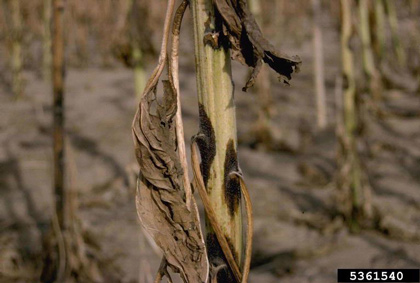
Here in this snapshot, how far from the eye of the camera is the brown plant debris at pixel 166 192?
→ 2.16ft

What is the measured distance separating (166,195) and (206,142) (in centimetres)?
8

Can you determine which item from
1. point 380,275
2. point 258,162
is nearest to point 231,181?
point 380,275

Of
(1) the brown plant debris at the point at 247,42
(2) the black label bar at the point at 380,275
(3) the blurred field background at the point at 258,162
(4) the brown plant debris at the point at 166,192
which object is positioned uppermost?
(1) the brown plant debris at the point at 247,42

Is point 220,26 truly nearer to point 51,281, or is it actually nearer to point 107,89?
point 51,281

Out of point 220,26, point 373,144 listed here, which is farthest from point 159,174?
point 373,144

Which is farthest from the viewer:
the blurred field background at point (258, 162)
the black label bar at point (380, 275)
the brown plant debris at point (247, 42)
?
the blurred field background at point (258, 162)

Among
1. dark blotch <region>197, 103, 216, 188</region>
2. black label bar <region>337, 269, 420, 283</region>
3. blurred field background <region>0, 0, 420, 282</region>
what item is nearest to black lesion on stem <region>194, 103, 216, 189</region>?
dark blotch <region>197, 103, 216, 188</region>

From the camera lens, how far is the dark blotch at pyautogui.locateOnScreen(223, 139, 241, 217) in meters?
0.65

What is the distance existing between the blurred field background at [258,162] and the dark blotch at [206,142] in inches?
21.1

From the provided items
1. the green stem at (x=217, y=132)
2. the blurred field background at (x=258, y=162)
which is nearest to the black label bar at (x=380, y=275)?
the blurred field background at (x=258, y=162)

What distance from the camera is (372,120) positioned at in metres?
3.98

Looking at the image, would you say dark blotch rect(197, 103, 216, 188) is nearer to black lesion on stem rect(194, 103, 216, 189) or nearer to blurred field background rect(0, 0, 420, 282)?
black lesion on stem rect(194, 103, 216, 189)

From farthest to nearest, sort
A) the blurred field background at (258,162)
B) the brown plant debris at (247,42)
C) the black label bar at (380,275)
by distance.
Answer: the blurred field background at (258,162)
the black label bar at (380,275)
the brown plant debris at (247,42)

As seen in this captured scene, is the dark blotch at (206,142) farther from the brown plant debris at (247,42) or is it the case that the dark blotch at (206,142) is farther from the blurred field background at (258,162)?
the blurred field background at (258,162)
